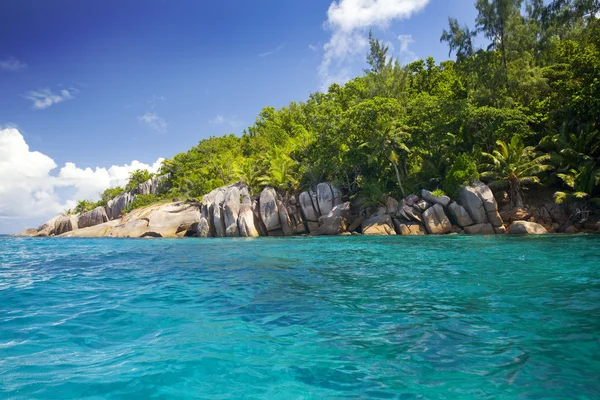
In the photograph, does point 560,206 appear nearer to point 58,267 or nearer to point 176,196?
point 58,267

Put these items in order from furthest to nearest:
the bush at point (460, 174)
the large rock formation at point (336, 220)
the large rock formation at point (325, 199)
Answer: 1. the large rock formation at point (325, 199)
2. the large rock formation at point (336, 220)
3. the bush at point (460, 174)

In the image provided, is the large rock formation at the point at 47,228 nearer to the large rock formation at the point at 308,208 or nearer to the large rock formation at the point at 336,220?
the large rock formation at the point at 308,208

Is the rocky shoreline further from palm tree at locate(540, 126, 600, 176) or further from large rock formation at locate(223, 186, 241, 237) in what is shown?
palm tree at locate(540, 126, 600, 176)

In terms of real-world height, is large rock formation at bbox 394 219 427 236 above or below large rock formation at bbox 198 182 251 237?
below

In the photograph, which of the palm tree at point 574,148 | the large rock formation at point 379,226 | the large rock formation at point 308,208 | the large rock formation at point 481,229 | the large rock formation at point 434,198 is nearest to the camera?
the palm tree at point 574,148

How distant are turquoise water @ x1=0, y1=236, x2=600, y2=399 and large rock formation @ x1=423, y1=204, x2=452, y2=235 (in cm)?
1450

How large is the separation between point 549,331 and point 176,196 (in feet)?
150

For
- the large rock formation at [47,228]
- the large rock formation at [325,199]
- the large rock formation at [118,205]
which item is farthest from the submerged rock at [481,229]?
the large rock formation at [47,228]

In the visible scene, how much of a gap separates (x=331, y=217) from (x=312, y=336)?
2406 cm

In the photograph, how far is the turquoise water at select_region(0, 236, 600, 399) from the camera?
10.9ft

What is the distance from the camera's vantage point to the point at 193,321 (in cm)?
547

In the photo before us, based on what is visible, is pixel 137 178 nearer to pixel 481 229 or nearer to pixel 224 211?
pixel 224 211

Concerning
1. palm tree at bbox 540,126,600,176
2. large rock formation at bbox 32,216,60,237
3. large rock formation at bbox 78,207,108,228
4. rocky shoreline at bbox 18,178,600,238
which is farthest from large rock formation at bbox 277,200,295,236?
large rock formation at bbox 32,216,60,237

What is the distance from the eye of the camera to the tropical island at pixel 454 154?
21.3m
